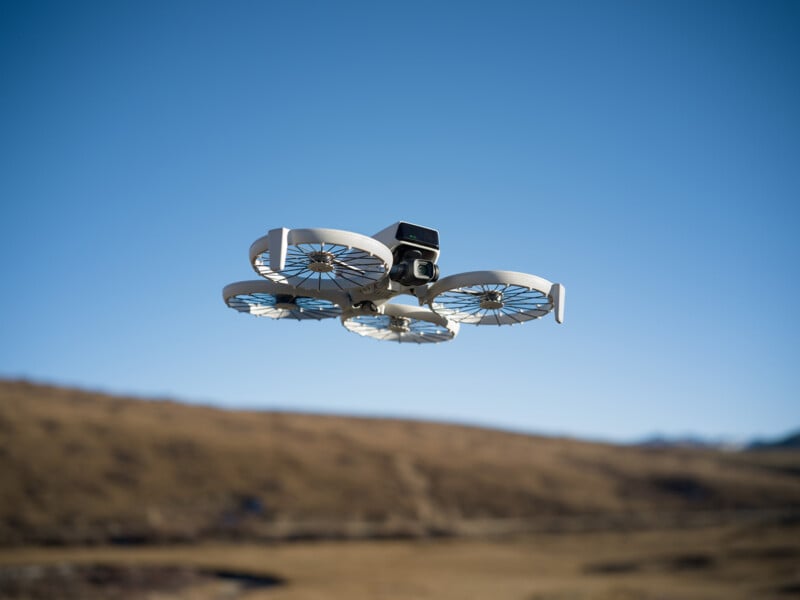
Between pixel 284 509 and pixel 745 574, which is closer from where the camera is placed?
pixel 745 574

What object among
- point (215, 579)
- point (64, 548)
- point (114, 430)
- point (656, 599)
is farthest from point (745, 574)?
point (114, 430)

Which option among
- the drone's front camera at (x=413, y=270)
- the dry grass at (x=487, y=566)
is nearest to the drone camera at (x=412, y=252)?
the drone's front camera at (x=413, y=270)

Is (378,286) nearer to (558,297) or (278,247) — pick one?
(278,247)

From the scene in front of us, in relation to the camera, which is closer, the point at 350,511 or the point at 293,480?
the point at 350,511

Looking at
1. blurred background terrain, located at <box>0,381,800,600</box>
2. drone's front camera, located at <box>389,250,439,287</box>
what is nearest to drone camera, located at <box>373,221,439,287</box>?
drone's front camera, located at <box>389,250,439,287</box>

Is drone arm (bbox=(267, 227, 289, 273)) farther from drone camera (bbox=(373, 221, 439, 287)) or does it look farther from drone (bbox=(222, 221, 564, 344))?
drone camera (bbox=(373, 221, 439, 287))

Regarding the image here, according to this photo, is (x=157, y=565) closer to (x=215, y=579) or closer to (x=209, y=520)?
(x=215, y=579)

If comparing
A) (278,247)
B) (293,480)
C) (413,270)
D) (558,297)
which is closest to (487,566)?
(293,480)
